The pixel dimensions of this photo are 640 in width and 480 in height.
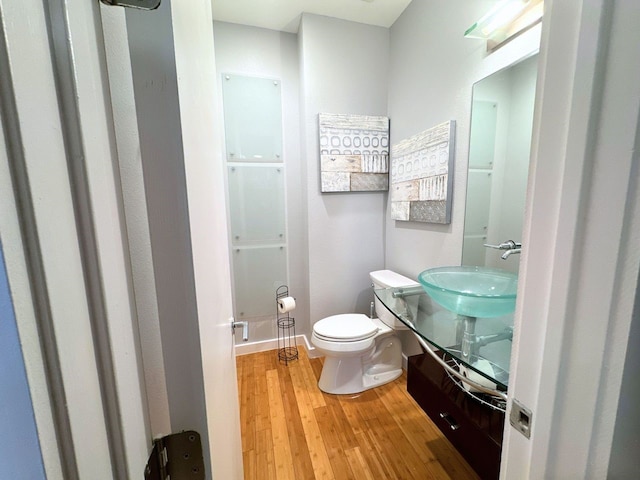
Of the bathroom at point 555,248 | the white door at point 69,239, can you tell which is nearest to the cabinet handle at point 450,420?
the bathroom at point 555,248

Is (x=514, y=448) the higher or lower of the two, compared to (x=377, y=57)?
lower

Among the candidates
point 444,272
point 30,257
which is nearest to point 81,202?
point 30,257

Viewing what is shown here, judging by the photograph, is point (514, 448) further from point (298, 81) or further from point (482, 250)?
point (298, 81)

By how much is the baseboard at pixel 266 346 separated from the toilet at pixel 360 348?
0.40 m

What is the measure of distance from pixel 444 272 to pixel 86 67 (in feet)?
4.84

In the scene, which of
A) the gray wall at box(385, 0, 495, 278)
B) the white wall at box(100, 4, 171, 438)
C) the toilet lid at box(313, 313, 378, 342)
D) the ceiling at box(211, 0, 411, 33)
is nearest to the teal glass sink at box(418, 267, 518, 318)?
the gray wall at box(385, 0, 495, 278)

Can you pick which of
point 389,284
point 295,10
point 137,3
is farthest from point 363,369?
point 295,10

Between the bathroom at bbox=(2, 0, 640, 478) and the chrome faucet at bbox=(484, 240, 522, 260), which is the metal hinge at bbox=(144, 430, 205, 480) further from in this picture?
the chrome faucet at bbox=(484, 240, 522, 260)

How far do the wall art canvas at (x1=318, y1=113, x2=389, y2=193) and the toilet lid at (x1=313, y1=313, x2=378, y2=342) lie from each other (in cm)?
101

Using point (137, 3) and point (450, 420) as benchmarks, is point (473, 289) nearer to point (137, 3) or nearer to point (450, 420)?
point (450, 420)

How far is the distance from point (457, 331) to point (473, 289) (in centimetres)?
29

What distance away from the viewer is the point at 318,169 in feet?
6.75

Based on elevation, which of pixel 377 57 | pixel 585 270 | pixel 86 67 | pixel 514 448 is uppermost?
pixel 377 57

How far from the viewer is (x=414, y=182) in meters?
1.80
